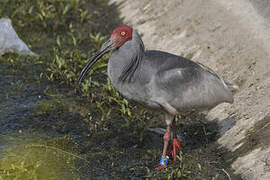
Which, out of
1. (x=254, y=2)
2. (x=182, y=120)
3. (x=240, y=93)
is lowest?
(x=182, y=120)

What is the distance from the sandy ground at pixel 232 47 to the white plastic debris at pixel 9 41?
2.22m

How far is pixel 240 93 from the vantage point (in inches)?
249

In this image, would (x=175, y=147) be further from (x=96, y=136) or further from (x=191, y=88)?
(x=96, y=136)

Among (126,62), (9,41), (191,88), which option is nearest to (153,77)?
(126,62)

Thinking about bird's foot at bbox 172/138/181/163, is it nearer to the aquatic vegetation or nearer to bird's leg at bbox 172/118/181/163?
bird's leg at bbox 172/118/181/163

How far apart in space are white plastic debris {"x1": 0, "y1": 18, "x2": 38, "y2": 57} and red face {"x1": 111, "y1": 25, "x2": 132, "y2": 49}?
3.18m

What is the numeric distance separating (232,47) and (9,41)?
381 centimetres

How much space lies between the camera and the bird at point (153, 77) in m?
5.27

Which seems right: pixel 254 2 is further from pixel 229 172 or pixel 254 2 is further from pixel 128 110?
pixel 229 172

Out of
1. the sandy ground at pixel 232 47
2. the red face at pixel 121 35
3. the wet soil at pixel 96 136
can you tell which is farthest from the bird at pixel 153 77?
the sandy ground at pixel 232 47

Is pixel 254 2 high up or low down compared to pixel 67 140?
up

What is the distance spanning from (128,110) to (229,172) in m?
1.80

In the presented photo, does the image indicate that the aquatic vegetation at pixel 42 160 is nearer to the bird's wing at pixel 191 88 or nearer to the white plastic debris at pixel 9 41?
the bird's wing at pixel 191 88

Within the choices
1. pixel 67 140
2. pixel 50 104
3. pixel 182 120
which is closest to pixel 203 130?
pixel 182 120
